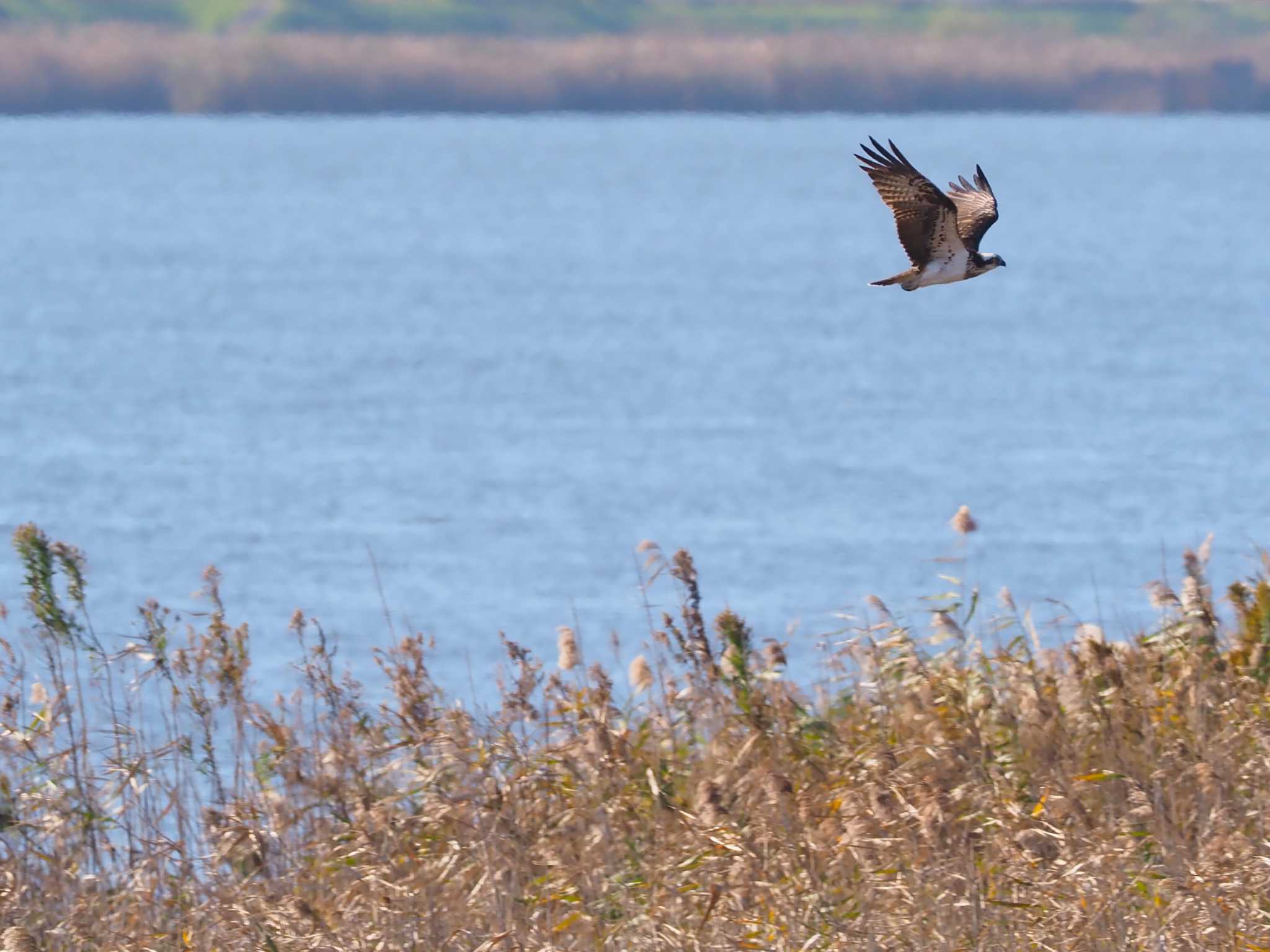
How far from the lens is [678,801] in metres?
6.44

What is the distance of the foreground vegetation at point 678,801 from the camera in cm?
528

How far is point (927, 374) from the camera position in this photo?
29.5 meters

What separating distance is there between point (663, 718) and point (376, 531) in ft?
34.3

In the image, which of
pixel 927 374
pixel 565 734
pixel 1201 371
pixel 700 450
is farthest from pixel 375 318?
pixel 565 734

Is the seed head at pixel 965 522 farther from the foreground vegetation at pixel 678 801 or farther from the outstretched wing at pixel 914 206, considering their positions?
the outstretched wing at pixel 914 206

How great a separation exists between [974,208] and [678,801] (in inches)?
80.0

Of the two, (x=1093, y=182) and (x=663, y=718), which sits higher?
(x=1093, y=182)

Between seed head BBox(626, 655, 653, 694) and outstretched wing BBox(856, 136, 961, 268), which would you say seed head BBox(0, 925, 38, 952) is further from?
outstretched wing BBox(856, 136, 961, 268)

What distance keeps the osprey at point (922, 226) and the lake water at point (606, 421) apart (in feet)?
6.79

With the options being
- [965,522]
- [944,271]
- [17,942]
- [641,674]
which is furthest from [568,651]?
[17,942]

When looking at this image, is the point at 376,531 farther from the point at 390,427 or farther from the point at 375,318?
the point at 375,318

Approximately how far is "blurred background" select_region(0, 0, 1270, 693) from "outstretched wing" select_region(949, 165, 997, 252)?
1130 millimetres

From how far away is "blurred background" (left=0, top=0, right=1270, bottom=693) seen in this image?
15391mm

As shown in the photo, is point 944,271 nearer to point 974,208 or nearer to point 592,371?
point 974,208
